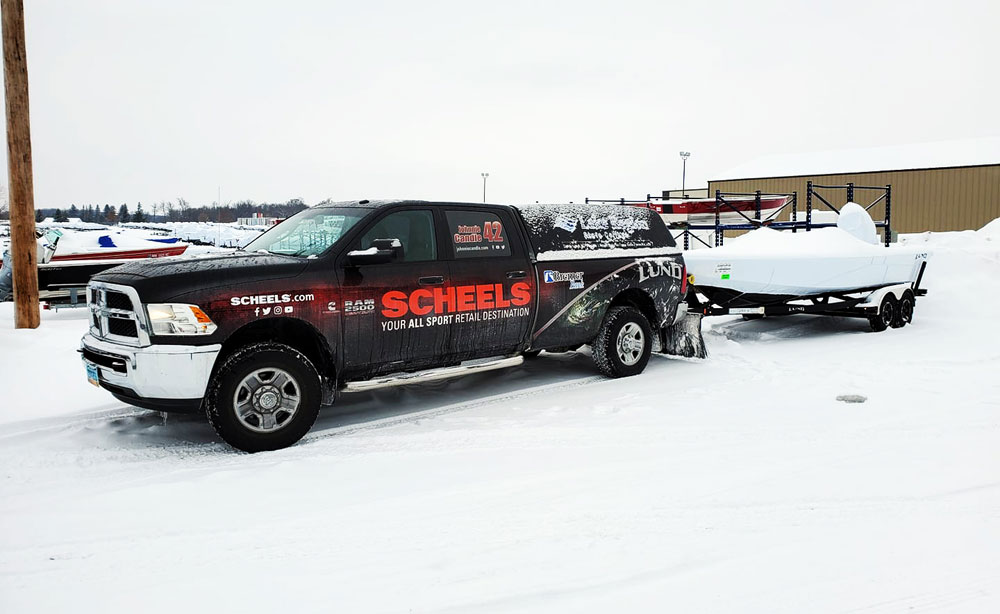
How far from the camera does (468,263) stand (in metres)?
6.83

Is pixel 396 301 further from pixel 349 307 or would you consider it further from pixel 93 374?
pixel 93 374

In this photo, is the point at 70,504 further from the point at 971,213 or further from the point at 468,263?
the point at 971,213

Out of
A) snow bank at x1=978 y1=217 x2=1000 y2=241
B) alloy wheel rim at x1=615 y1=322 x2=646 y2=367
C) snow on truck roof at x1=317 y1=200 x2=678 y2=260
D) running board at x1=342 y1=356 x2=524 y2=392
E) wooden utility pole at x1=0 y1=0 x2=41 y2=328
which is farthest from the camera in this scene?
snow bank at x1=978 y1=217 x2=1000 y2=241

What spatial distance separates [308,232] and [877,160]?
140 feet

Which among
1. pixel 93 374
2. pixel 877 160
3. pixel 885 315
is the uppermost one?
pixel 877 160

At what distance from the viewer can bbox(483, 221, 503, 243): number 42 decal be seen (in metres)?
7.11

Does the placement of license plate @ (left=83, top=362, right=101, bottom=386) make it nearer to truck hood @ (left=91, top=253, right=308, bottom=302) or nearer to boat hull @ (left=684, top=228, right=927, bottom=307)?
truck hood @ (left=91, top=253, right=308, bottom=302)

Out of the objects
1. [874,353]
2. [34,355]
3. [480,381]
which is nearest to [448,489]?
[480,381]

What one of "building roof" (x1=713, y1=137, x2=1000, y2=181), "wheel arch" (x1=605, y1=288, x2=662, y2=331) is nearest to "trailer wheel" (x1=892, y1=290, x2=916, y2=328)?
"wheel arch" (x1=605, y1=288, x2=662, y2=331)

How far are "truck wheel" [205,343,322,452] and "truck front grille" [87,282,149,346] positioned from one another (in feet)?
2.09

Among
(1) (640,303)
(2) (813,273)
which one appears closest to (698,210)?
(2) (813,273)

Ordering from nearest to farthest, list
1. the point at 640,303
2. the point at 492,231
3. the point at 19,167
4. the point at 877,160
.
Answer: the point at 492,231 → the point at 640,303 → the point at 19,167 → the point at 877,160

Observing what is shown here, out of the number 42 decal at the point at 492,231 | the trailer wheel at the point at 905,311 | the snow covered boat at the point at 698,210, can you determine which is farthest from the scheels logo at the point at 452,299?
the snow covered boat at the point at 698,210

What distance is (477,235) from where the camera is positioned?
7.02 m
